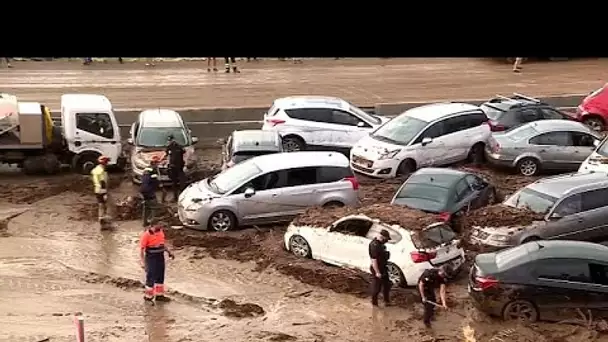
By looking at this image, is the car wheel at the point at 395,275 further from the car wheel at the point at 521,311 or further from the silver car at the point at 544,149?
the silver car at the point at 544,149

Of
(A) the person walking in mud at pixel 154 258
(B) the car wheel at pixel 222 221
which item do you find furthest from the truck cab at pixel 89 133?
(A) the person walking in mud at pixel 154 258

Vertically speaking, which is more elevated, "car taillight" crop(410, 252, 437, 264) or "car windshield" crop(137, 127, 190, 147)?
"car windshield" crop(137, 127, 190, 147)

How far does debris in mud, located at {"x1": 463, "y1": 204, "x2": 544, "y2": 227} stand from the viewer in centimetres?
1658

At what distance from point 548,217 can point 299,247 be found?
4301 mm

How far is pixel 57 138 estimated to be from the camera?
22.6 metres

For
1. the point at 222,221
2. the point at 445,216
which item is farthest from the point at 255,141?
the point at 445,216

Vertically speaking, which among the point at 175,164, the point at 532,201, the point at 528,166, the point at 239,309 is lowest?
the point at 239,309

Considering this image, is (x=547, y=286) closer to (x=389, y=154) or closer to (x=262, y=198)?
(x=262, y=198)

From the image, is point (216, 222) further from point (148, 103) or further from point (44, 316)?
point (148, 103)

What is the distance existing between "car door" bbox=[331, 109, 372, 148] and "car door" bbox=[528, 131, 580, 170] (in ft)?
12.8

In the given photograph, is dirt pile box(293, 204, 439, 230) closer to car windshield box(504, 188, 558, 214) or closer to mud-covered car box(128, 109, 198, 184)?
car windshield box(504, 188, 558, 214)

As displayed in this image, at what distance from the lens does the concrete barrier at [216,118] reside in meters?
25.5

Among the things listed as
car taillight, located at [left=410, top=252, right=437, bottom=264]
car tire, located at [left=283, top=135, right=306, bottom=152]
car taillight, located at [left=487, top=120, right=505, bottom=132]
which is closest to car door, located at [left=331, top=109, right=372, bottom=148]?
car tire, located at [left=283, top=135, right=306, bottom=152]

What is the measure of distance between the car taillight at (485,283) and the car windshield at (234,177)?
5570mm
